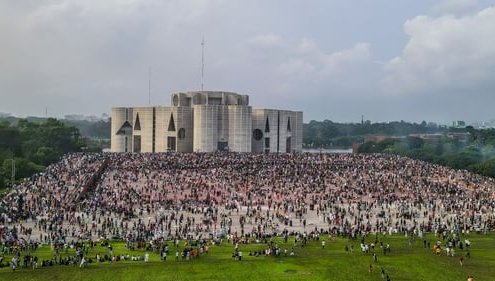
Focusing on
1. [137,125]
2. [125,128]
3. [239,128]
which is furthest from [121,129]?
[239,128]

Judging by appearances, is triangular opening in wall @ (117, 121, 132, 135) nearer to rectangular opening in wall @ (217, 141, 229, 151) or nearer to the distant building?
the distant building

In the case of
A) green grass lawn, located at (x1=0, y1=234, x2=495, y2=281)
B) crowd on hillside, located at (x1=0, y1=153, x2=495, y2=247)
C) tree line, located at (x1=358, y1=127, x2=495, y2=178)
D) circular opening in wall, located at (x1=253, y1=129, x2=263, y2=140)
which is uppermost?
circular opening in wall, located at (x1=253, y1=129, x2=263, y2=140)

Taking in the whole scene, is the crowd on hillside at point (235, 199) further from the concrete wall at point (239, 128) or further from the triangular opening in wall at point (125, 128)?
the triangular opening in wall at point (125, 128)

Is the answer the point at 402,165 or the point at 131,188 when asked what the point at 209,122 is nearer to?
the point at 402,165

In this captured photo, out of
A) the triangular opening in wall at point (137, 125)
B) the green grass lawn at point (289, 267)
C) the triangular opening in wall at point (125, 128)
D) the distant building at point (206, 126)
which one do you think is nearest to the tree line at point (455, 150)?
the distant building at point (206, 126)

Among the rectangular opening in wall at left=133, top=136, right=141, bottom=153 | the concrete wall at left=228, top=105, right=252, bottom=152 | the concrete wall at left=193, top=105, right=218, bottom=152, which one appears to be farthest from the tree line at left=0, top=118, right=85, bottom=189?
the concrete wall at left=228, top=105, right=252, bottom=152

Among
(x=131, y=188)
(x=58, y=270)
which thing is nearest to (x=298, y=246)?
(x=58, y=270)
